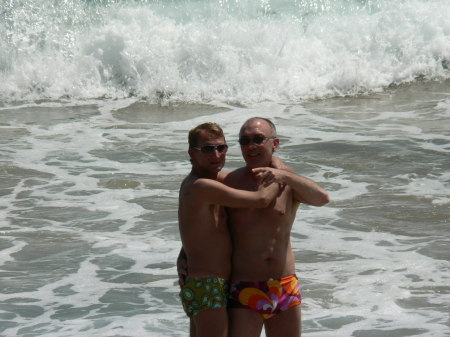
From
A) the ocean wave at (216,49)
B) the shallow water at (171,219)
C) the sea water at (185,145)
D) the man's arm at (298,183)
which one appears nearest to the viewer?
the man's arm at (298,183)

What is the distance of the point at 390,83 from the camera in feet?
52.0

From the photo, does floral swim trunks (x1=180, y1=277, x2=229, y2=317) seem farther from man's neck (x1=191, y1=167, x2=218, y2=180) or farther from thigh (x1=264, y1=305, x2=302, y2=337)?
man's neck (x1=191, y1=167, x2=218, y2=180)

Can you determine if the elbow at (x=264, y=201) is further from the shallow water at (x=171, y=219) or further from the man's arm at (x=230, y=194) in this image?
the shallow water at (x=171, y=219)

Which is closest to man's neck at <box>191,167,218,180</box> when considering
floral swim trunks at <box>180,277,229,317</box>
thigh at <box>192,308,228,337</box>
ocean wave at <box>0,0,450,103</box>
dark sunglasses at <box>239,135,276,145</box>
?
dark sunglasses at <box>239,135,276,145</box>

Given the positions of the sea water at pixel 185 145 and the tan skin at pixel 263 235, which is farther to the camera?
the sea water at pixel 185 145

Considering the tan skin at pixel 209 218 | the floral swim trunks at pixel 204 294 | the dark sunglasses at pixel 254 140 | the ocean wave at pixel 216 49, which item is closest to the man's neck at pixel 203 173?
the tan skin at pixel 209 218

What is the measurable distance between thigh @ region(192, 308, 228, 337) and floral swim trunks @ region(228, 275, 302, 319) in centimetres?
9

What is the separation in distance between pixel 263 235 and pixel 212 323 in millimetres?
435

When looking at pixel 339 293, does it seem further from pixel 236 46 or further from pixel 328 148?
pixel 236 46

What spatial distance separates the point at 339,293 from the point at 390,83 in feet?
32.7

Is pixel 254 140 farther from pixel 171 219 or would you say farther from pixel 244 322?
pixel 171 219

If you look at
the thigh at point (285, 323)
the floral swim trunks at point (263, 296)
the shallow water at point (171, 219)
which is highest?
the floral swim trunks at point (263, 296)

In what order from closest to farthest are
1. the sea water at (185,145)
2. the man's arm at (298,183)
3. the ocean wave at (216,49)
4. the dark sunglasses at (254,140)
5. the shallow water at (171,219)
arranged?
the man's arm at (298,183) → the dark sunglasses at (254,140) → the shallow water at (171,219) → the sea water at (185,145) → the ocean wave at (216,49)

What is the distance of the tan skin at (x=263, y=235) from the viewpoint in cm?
416
